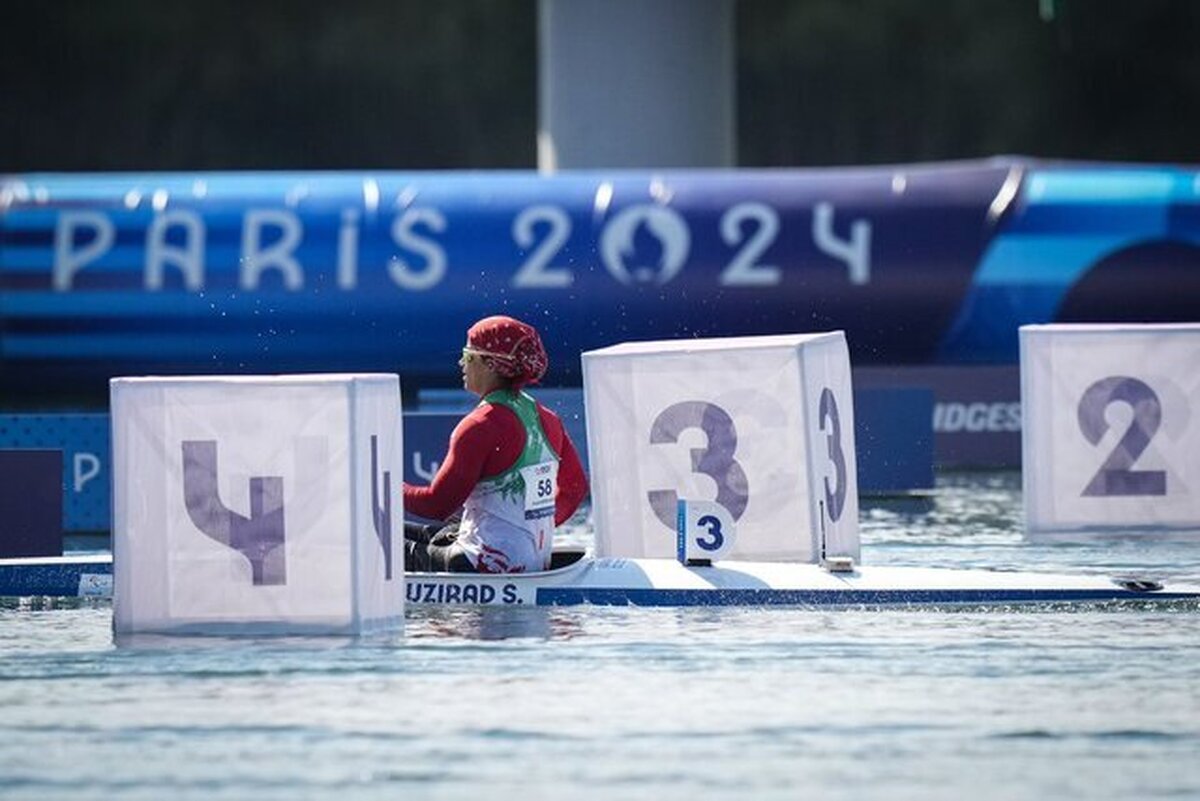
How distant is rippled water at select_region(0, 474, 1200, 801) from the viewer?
766cm

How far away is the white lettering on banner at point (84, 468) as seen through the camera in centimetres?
1761

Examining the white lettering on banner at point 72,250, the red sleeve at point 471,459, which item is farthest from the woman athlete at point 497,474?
the white lettering on banner at point 72,250

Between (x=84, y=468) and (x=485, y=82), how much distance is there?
85.0ft

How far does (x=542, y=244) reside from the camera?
76.1ft

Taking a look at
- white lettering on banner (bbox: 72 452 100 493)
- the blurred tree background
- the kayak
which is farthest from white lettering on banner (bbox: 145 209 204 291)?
the blurred tree background

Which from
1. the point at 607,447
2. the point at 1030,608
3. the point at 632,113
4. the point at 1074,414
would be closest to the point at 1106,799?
the point at 1030,608

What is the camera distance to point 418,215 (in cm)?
A: 2338

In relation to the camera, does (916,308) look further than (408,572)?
Yes

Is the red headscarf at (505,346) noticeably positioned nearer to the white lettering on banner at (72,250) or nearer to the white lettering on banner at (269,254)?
the white lettering on banner at (269,254)

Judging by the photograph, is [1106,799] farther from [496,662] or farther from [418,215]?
[418,215]

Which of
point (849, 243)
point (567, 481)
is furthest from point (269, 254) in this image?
point (567, 481)

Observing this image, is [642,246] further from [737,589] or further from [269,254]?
[737,589]

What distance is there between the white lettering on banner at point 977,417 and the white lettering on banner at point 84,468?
25.4ft

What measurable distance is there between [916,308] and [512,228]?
3241 mm
